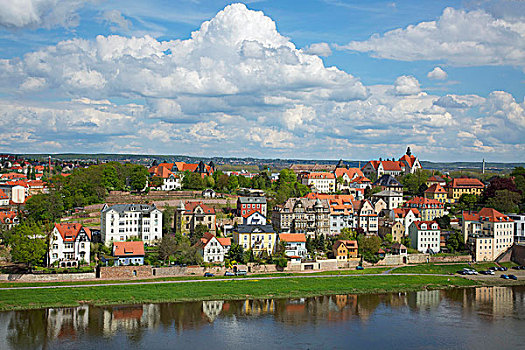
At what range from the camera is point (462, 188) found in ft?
239

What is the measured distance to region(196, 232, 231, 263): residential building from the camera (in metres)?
46.0

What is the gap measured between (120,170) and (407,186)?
40271 mm

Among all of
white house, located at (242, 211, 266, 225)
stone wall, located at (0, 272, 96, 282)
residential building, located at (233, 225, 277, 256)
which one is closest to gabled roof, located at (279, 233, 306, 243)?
residential building, located at (233, 225, 277, 256)

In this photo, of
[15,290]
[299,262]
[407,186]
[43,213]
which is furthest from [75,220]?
[407,186]

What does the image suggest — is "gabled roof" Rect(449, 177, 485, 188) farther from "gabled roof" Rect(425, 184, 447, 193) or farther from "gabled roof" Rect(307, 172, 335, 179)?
"gabled roof" Rect(307, 172, 335, 179)

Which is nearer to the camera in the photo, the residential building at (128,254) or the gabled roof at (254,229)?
the residential building at (128,254)

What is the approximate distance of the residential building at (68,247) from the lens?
142ft

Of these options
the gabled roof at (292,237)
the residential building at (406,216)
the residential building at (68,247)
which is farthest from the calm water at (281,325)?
the residential building at (406,216)

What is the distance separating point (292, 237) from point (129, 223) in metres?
14.9

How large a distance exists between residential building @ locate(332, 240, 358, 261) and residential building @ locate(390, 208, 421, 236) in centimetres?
818

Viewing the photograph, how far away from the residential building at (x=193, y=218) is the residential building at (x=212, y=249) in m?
6.09

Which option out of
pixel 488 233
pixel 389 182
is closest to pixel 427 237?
pixel 488 233

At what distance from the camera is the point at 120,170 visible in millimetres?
72562

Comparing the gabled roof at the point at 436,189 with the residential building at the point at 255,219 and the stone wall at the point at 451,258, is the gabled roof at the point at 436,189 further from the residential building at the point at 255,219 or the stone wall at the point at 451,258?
the residential building at the point at 255,219
